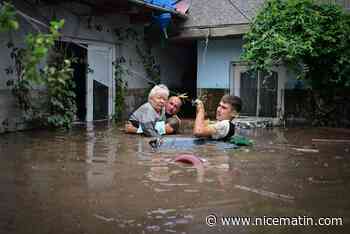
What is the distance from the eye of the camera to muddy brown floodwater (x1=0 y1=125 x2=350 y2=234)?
345 centimetres

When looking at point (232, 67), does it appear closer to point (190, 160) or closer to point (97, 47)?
point (97, 47)

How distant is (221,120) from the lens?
6.58 m

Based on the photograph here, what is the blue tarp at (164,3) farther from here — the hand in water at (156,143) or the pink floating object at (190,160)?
the pink floating object at (190,160)

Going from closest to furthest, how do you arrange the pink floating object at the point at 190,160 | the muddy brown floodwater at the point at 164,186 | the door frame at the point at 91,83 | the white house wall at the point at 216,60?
the muddy brown floodwater at the point at 164,186
the pink floating object at the point at 190,160
the door frame at the point at 91,83
the white house wall at the point at 216,60

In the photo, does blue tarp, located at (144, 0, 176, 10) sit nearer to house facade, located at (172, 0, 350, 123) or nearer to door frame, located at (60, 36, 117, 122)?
house facade, located at (172, 0, 350, 123)

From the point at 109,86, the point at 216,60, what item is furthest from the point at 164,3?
the point at 109,86

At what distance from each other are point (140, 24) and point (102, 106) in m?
2.62

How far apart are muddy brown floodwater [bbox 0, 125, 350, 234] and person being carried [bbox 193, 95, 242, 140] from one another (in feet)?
0.89

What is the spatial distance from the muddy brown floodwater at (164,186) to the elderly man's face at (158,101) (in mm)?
930

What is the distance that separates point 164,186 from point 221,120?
223 cm

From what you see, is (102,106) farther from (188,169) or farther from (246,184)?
(246,184)

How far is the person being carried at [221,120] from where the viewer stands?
20.9 feet

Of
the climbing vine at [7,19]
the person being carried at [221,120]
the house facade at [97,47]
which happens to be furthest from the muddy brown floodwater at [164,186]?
the house facade at [97,47]

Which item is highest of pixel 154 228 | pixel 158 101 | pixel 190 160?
pixel 158 101
